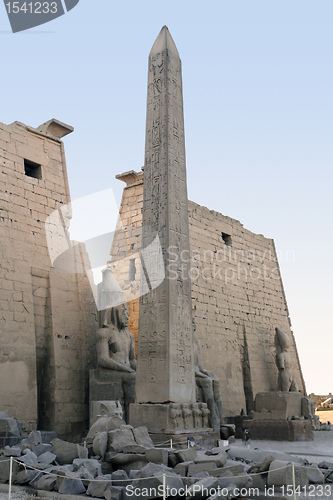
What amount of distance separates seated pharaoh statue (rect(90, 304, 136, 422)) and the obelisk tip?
11.6 ft

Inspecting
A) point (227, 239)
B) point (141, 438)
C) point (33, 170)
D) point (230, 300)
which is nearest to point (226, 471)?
point (141, 438)

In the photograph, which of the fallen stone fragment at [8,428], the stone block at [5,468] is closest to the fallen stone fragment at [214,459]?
the stone block at [5,468]

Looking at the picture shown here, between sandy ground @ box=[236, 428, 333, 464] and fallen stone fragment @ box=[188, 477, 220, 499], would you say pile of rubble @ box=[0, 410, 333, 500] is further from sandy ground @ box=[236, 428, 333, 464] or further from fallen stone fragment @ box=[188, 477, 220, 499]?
sandy ground @ box=[236, 428, 333, 464]

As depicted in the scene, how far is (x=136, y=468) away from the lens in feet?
13.4

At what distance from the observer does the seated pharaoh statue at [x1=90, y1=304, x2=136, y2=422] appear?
6.83m

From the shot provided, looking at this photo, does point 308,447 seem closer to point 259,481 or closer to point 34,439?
point 259,481

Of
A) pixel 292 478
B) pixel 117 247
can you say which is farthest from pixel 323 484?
pixel 117 247

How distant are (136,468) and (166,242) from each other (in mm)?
2409

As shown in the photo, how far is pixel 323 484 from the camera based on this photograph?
3912 millimetres

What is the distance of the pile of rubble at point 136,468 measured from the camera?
3.50 meters

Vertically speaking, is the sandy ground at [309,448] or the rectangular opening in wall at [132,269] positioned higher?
the rectangular opening in wall at [132,269]

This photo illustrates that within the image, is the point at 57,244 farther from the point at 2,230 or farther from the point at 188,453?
the point at 188,453

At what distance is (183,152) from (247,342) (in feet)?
19.8

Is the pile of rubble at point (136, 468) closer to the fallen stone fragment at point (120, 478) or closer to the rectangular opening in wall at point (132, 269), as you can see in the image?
the fallen stone fragment at point (120, 478)
